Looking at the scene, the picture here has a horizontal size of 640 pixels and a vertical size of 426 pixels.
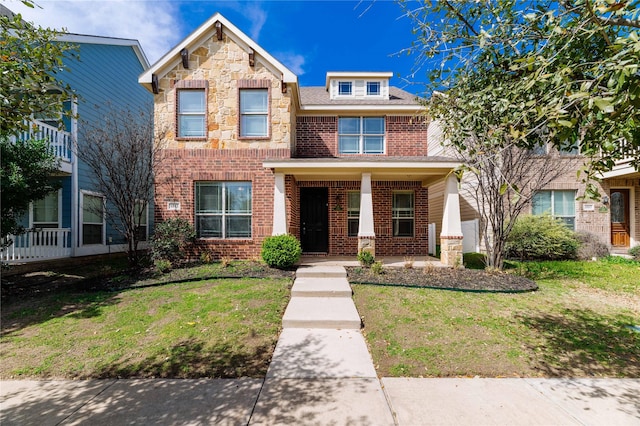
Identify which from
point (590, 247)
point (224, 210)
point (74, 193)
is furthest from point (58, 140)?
point (590, 247)

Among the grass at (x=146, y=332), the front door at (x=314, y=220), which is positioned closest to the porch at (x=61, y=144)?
the grass at (x=146, y=332)

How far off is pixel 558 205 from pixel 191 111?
48.5 feet

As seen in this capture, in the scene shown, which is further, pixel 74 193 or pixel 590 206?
pixel 590 206

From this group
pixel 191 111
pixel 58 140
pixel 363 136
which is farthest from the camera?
pixel 363 136

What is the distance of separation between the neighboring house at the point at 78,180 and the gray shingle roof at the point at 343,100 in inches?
237

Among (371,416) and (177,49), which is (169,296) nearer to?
(371,416)

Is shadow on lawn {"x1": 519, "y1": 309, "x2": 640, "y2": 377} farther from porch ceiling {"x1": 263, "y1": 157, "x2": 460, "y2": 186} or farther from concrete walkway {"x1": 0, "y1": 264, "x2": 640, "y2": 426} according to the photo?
porch ceiling {"x1": 263, "y1": 157, "x2": 460, "y2": 186}

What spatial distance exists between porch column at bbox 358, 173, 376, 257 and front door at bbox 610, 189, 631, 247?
1178 cm

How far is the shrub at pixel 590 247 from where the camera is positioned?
10.7 m

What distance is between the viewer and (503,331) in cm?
445

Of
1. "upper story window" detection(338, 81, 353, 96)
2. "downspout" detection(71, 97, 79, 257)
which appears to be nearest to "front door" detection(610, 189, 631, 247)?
"upper story window" detection(338, 81, 353, 96)

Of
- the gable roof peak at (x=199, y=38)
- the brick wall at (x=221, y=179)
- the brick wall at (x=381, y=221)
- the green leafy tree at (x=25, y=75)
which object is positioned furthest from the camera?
the brick wall at (x=381, y=221)

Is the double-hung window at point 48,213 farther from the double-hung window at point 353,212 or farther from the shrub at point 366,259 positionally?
the shrub at point 366,259

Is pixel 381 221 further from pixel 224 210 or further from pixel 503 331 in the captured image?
pixel 503 331
